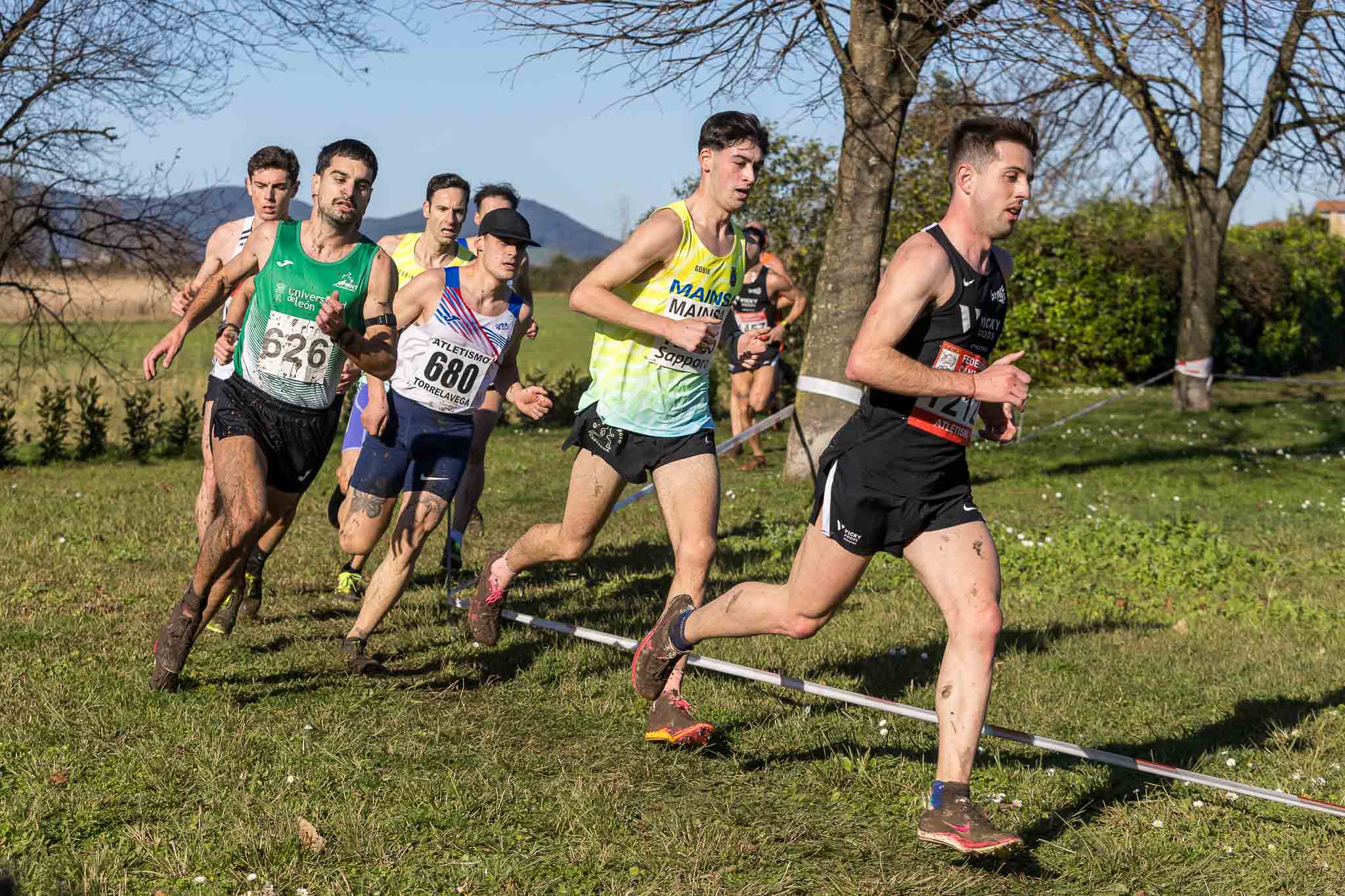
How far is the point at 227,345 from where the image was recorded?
641cm

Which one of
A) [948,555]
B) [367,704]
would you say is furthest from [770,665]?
[948,555]

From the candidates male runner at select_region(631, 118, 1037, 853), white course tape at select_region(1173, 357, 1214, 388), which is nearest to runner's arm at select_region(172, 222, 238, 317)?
male runner at select_region(631, 118, 1037, 853)

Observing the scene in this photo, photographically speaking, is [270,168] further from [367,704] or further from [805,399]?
[805,399]

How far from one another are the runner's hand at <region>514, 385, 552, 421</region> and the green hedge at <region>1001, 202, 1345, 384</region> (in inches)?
750

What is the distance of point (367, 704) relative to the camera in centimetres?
578

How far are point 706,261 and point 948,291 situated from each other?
5.08 feet

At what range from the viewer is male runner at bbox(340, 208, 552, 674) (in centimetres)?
641

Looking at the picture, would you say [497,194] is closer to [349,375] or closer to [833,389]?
[349,375]

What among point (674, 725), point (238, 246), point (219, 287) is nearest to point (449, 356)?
point (219, 287)

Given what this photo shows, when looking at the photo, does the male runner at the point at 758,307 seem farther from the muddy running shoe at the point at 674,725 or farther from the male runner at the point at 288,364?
the muddy running shoe at the point at 674,725

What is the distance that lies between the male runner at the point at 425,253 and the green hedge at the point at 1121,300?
17716 mm

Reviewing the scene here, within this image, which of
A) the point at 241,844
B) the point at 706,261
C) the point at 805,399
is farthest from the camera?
the point at 805,399

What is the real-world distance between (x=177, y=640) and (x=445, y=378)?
1.78 m

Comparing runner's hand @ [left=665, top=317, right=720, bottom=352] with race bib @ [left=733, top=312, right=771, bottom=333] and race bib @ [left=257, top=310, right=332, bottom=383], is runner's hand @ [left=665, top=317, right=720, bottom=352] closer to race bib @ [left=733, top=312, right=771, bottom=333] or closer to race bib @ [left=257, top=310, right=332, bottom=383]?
race bib @ [left=257, top=310, right=332, bottom=383]
